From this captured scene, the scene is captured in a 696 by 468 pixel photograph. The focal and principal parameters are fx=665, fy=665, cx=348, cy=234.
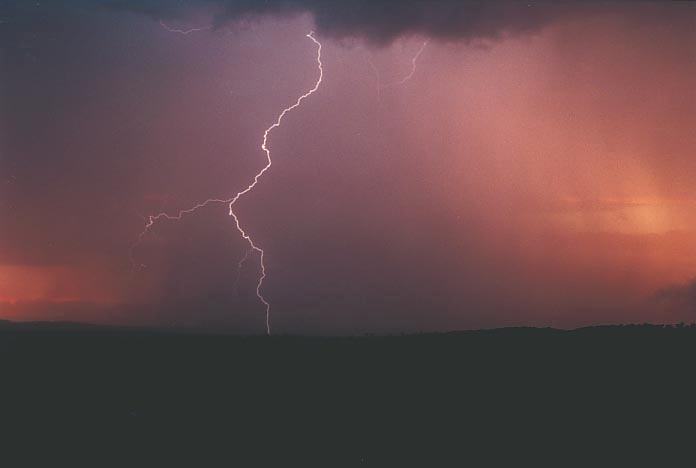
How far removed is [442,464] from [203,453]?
14.2ft

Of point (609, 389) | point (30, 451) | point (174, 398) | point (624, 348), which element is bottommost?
point (30, 451)

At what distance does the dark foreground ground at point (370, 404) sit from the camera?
1202 centimetres

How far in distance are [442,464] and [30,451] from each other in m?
7.50

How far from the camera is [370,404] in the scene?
556 inches

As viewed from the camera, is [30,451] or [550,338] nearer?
[30,451]

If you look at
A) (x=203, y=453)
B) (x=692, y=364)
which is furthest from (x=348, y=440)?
(x=692, y=364)

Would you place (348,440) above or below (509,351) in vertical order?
below

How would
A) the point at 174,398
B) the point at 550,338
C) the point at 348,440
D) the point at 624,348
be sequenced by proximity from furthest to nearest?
the point at 550,338 → the point at 624,348 → the point at 174,398 → the point at 348,440

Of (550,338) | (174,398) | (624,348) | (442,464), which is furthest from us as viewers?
(550,338)

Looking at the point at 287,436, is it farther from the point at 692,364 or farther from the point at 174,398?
the point at 692,364

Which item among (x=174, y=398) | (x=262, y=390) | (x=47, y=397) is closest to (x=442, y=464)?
(x=262, y=390)

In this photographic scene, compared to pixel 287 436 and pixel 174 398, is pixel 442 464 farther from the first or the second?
pixel 174 398

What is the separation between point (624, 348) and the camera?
16906 millimetres

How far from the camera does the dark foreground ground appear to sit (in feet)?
39.4
